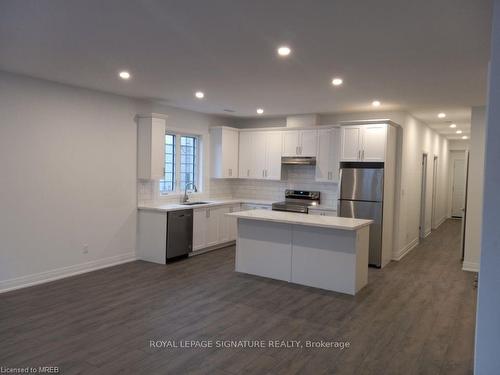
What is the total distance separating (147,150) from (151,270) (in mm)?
1913

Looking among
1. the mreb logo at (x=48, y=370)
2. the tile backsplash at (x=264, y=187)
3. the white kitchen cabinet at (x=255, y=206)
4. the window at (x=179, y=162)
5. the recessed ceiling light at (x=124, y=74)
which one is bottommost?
the mreb logo at (x=48, y=370)

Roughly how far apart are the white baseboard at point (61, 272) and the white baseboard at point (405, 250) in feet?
15.0

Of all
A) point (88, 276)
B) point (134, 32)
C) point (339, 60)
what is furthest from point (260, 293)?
point (134, 32)

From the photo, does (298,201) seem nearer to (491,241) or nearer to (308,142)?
(308,142)

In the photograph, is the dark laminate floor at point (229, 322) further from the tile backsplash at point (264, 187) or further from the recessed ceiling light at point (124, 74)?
the recessed ceiling light at point (124, 74)

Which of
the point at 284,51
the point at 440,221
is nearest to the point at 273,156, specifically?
the point at 284,51

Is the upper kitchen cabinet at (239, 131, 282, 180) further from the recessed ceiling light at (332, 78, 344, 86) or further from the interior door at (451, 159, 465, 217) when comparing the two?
the interior door at (451, 159, 465, 217)

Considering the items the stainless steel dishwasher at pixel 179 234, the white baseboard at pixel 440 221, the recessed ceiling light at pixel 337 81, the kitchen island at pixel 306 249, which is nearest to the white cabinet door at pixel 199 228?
the stainless steel dishwasher at pixel 179 234

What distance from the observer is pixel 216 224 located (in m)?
7.16

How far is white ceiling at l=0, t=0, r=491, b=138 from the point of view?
8.53 feet

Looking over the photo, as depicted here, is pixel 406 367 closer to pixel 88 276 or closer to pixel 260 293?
pixel 260 293

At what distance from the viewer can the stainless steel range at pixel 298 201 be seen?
715cm

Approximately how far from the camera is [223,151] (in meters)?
7.73

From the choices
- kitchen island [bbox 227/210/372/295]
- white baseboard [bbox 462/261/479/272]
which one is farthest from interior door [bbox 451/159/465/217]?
kitchen island [bbox 227/210/372/295]
